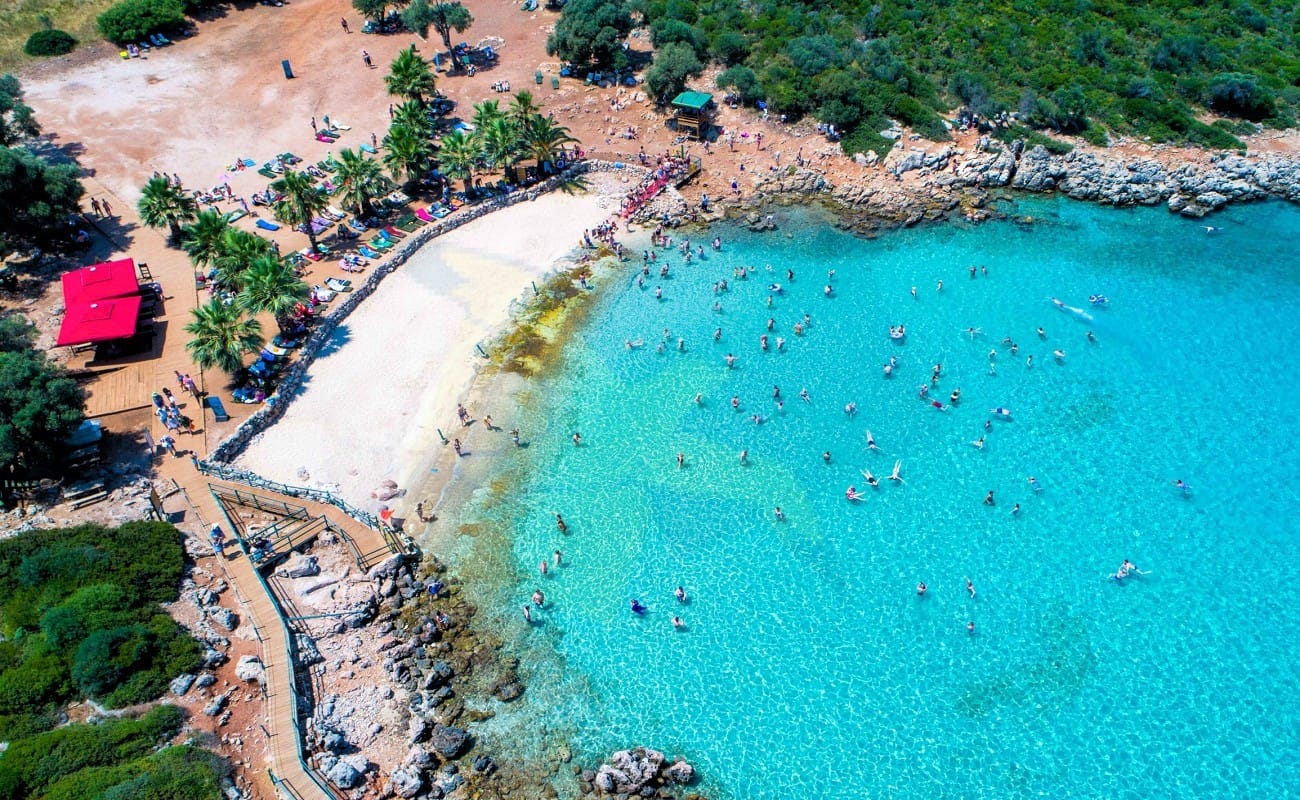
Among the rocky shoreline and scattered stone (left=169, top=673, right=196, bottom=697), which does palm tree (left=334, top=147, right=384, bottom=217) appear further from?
scattered stone (left=169, top=673, right=196, bottom=697)

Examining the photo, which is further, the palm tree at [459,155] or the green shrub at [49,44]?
the green shrub at [49,44]

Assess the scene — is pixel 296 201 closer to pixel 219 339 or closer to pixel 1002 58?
pixel 219 339

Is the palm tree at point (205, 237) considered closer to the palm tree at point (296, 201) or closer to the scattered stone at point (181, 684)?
the palm tree at point (296, 201)

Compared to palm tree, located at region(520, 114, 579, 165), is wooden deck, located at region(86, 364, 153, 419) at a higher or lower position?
lower

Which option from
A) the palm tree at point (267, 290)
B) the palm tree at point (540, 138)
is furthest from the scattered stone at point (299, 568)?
the palm tree at point (540, 138)

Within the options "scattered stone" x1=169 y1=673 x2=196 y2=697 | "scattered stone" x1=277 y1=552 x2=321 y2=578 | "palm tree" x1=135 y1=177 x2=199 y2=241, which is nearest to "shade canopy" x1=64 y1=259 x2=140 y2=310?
"palm tree" x1=135 y1=177 x2=199 y2=241

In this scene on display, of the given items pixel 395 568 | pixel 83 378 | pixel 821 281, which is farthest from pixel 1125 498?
pixel 83 378

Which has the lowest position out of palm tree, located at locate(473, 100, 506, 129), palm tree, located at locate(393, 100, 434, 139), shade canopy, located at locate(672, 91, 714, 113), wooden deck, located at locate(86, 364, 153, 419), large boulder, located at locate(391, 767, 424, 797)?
large boulder, located at locate(391, 767, 424, 797)
